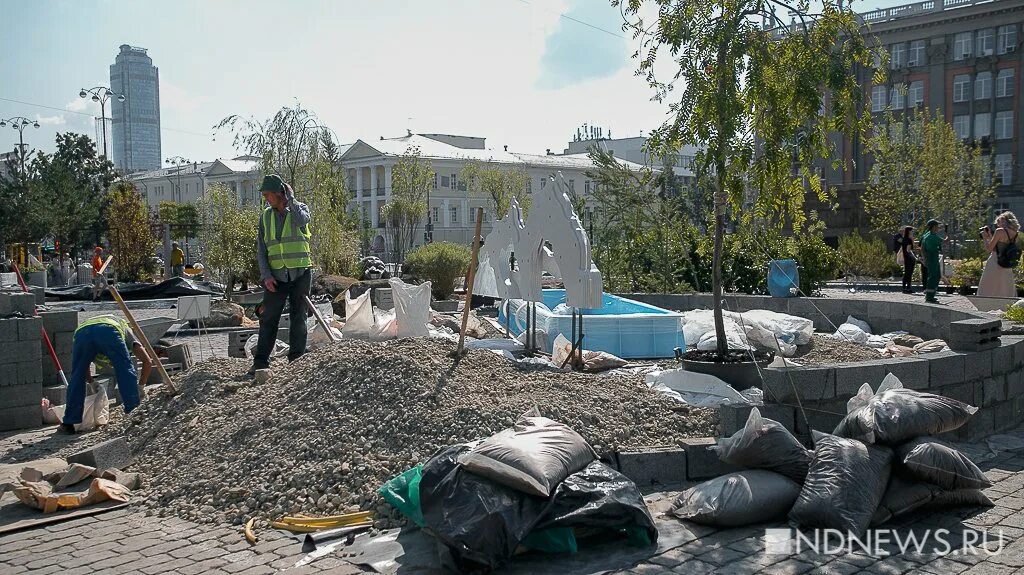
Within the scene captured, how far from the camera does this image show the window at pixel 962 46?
175ft

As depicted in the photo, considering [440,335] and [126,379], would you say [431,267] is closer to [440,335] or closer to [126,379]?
[440,335]

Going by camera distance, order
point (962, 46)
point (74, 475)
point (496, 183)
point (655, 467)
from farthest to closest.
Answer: point (496, 183), point (962, 46), point (74, 475), point (655, 467)

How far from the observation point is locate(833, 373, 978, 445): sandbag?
5.19m

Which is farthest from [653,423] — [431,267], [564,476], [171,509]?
[431,267]

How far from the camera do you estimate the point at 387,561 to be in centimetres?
461

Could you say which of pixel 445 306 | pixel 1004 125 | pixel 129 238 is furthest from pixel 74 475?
pixel 1004 125

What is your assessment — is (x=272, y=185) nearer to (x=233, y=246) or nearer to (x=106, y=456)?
(x=106, y=456)

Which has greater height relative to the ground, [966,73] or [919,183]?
[966,73]

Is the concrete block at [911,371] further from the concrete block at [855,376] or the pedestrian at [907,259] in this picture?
the pedestrian at [907,259]

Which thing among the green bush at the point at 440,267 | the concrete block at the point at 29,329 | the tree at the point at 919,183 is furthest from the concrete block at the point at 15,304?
the tree at the point at 919,183

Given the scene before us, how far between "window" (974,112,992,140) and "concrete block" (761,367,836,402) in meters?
53.8

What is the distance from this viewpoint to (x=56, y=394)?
9.20 meters

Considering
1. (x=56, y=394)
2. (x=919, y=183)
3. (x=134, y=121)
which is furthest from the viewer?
(x=134, y=121)

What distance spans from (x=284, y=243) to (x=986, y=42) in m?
55.6
